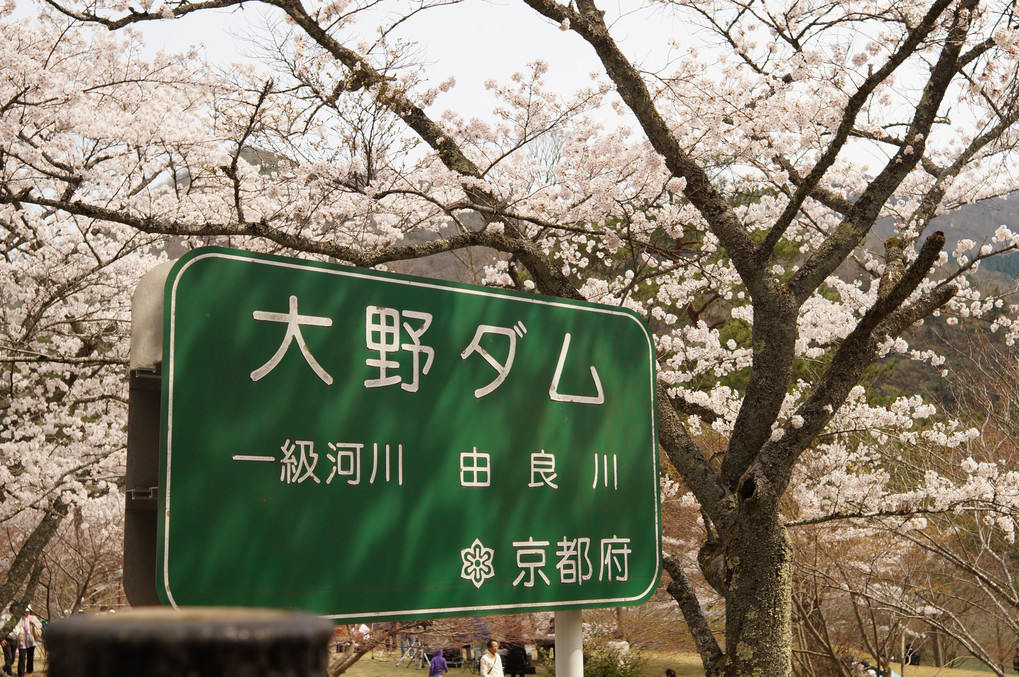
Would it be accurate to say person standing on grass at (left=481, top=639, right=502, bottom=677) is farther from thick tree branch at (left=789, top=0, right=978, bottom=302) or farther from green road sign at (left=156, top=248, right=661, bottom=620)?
green road sign at (left=156, top=248, right=661, bottom=620)

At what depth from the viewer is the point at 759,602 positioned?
504 cm

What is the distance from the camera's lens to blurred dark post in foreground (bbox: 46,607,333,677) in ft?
1.97

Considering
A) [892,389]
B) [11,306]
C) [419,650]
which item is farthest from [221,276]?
[892,389]

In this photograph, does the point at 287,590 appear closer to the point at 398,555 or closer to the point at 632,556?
the point at 398,555

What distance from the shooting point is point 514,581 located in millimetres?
2389

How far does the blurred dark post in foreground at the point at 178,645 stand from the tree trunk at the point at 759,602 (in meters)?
4.75

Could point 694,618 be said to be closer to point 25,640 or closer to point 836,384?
point 836,384

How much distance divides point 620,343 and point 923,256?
2.27 metres

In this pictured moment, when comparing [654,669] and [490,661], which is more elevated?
[490,661]

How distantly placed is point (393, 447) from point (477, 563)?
1.32ft

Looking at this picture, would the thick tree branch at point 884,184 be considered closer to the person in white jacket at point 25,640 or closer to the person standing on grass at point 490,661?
the person standing on grass at point 490,661

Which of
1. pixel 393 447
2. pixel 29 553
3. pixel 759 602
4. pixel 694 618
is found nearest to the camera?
pixel 393 447

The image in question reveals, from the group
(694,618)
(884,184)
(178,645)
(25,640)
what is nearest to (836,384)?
(884,184)

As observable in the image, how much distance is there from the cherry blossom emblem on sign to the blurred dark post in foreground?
168 centimetres
